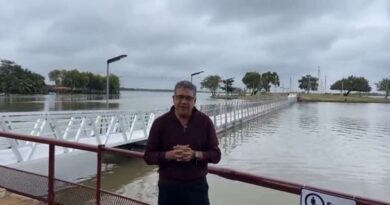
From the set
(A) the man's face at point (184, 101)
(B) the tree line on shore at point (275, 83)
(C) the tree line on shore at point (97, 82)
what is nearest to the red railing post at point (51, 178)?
(A) the man's face at point (184, 101)

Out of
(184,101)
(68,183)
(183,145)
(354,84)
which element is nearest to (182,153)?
(183,145)

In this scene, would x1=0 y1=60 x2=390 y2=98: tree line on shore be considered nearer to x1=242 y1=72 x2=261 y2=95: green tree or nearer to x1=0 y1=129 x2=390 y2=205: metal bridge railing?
x1=242 y1=72 x2=261 y2=95: green tree

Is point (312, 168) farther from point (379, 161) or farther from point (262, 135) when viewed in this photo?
point (262, 135)

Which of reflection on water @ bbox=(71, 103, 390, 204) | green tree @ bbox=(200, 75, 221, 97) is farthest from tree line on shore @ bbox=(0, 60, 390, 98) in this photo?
reflection on water @ bbox=(71, 103, 390, 204)

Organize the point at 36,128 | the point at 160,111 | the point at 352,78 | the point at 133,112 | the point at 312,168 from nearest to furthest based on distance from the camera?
the point at 36,128
the point at 312,168
the point at 133,112
the point at 160,111
the point at 352,78

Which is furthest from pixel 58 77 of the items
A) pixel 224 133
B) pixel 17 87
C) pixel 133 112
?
pixel 133 112

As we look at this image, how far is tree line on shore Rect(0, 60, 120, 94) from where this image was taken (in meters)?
97.3

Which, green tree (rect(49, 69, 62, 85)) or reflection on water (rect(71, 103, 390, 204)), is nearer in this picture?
reflection on water (rect(71, 103, 390, 204))

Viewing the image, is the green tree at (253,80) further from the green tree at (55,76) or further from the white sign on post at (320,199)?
the white sign on post at (320,199)

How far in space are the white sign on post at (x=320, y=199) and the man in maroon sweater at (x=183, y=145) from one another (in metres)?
0.62

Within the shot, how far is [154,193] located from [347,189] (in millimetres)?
4988

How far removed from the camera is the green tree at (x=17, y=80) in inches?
3792

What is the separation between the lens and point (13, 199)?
5508 millimetres

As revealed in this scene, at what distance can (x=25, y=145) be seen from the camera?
10805 millimetres
